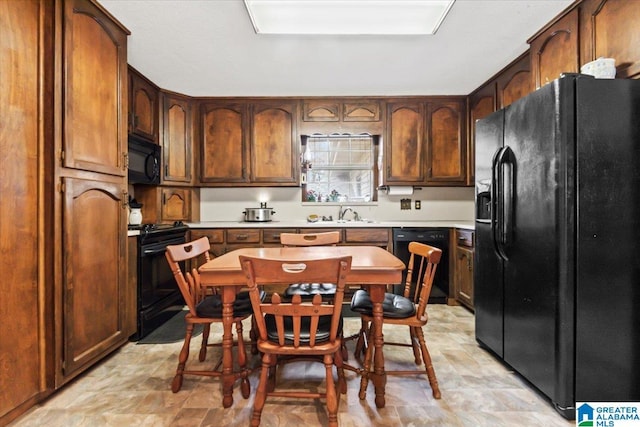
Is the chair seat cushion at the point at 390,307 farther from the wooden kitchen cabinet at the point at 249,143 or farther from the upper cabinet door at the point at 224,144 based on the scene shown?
the upper cabinet door at the point at 224,144

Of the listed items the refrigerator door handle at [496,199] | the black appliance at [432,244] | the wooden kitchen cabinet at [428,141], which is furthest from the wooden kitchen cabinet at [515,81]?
the black appliance at [432,244]

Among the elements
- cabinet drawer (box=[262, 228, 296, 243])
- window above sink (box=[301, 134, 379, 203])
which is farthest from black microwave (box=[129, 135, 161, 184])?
window above sink (box=[301, 134, 379, 203])

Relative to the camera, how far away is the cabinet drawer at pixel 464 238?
2930 mm

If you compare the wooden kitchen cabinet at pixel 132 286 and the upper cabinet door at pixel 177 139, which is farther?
the upper cabinet door at pixel 177 139

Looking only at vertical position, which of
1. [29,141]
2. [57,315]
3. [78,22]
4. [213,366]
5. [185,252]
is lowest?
[213,366]

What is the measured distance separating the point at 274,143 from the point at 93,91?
1919 millimetres

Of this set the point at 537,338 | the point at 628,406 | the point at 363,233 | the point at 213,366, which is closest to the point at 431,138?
the point at 363,233

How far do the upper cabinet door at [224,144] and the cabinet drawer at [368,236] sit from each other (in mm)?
1450

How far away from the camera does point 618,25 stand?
172 cm

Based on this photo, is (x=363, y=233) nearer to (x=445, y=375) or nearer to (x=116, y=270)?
(x=445, y=375)

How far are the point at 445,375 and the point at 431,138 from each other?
262cm

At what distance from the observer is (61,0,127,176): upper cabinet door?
177 cm

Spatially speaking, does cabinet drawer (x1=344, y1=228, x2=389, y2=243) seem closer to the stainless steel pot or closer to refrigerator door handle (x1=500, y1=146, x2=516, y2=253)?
the stainless steel pot

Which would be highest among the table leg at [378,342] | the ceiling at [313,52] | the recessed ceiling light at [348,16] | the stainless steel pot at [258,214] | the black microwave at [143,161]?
the ceiling at [313,52]
